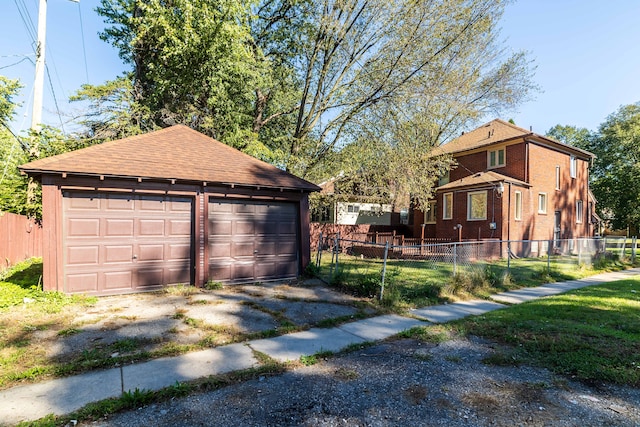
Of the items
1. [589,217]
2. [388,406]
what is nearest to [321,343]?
[388,406]

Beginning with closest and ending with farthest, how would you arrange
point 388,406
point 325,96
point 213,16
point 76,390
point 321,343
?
point 388,406 → point 76,390 → point 321,343 → point 213,16 → point 325,96

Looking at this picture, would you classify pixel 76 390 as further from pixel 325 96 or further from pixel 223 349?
pixel 325 96

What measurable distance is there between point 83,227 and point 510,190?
18.9 meters

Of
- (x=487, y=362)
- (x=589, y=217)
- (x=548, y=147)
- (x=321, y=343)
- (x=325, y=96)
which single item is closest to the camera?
(x=487, y=362)

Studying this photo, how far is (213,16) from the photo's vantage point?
39.5 feet

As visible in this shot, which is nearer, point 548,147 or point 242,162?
point 242,162

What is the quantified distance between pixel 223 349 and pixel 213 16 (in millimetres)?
12250

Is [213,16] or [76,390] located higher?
[213,16]

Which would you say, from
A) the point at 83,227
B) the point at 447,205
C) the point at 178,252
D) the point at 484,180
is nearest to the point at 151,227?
the point at 178,252

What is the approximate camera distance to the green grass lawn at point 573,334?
13.2 feet

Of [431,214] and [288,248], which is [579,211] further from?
[288,248]

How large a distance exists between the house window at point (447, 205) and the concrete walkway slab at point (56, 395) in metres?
20.0

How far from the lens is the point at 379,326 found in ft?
19.2

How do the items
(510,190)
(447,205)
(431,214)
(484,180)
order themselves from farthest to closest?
(431,214), (447,205), (484,180), (510,190)
